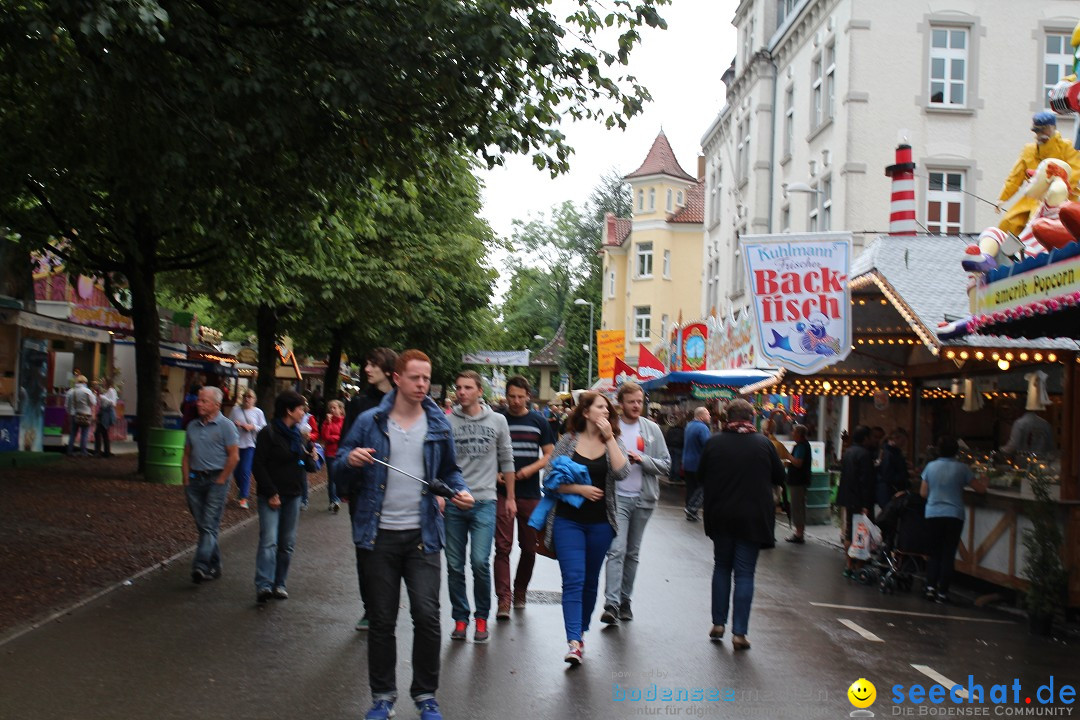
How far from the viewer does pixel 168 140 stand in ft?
36.4

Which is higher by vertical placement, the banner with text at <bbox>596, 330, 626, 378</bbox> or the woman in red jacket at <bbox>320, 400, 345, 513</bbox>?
the banner with text at <bbox>596, 330, 626, 378</bbox>

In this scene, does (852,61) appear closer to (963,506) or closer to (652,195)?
(963,506)

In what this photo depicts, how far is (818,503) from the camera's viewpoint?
67.7ft

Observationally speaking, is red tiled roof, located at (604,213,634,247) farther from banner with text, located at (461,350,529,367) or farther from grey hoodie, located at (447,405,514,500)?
grey hoodie, located at (447,405,514,500)

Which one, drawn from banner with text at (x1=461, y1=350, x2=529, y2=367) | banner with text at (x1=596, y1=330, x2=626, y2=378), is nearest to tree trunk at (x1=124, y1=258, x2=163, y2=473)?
banner with text at (x1=596, y1=330, x2=626, y2=378)

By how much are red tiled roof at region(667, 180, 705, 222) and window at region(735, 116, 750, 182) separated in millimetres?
24622

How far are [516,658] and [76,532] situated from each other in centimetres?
775

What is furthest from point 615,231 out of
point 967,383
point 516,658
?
point 516,658

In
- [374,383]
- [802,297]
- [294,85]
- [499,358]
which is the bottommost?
[374,383]

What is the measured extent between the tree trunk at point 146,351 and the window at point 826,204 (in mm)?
15865

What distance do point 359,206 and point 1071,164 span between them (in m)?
8.26

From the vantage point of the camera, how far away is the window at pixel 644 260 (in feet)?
211

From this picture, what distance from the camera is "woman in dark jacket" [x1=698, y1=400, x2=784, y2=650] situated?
880cm

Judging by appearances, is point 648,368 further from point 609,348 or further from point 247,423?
point 247,423
